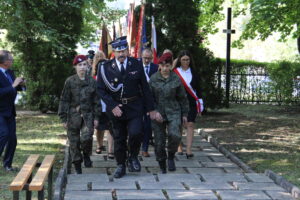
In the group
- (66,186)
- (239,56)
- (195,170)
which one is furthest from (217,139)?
(239,56)

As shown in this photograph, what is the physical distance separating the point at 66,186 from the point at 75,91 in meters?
1.70

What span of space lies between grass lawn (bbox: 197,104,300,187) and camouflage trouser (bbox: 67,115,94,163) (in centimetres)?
270

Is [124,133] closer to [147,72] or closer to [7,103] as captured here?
[7,103]

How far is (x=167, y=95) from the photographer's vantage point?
8.14 metres

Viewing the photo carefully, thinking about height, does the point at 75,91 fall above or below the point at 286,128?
above

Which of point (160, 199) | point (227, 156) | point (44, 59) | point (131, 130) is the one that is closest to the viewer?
point (160, 199)

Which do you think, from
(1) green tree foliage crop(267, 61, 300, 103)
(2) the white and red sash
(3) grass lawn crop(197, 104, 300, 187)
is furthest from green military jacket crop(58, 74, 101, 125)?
(1) green tree foliage crop(267, 61, 300, 103)

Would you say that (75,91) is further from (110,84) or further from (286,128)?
(286,128)

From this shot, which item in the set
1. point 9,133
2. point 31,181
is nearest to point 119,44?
point 9,133

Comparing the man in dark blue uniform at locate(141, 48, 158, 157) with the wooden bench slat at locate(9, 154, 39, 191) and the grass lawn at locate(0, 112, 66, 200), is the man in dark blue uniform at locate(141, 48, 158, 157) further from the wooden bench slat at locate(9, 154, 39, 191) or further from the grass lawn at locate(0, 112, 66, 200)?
the wooden bench slat at locate(9, 154, 39, 191)

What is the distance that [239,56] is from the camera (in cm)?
5481

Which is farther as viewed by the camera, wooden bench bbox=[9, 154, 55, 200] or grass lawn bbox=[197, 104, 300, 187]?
grass lawn bbox=[197, 104, 300, 187]

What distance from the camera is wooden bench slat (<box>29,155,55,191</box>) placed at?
15.8 feet

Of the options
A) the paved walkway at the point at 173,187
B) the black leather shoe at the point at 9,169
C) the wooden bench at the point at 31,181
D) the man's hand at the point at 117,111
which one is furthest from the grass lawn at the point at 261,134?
the black leather shoe at the point at 9,169
